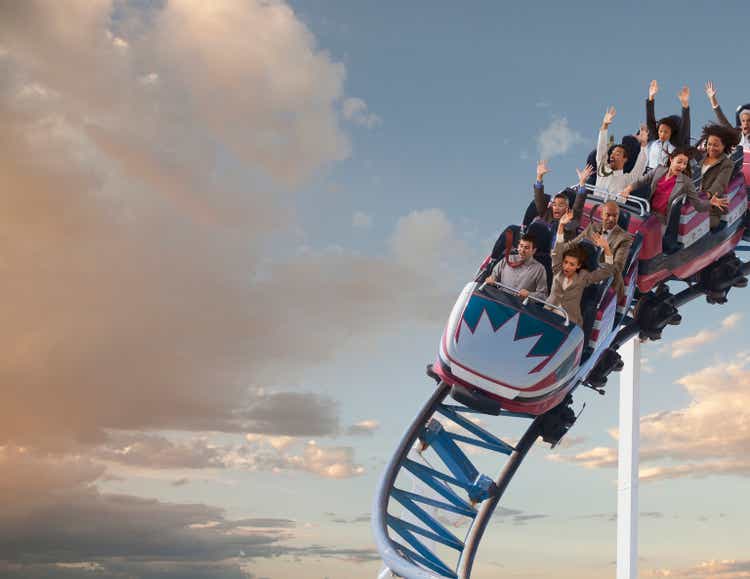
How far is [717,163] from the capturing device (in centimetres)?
925

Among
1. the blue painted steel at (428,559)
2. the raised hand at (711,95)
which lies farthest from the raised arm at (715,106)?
the blue painted steel at (428,559)

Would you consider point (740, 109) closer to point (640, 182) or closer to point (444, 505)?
point (640, 182)

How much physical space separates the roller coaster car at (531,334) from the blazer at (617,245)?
120mm

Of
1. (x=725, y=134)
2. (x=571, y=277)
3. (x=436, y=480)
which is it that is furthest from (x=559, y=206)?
(x=436, y=480)

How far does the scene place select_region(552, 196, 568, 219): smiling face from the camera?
8.77 meters

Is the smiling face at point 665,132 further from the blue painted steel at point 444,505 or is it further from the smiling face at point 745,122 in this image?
the blue painted steel at point 444,505

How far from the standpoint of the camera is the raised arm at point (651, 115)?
10.2 m

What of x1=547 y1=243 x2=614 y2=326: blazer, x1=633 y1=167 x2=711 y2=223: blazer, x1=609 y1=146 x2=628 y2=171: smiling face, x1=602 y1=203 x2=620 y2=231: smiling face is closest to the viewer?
x1=547 y1=243 x2=614 y2=326: blazer

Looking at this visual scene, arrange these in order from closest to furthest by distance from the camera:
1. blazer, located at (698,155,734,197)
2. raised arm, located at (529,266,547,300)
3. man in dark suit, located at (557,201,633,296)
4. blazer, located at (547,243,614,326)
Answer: blazer, located at (547,243,614,326), raised arm, located at (529,266,547,300), man in dark suit, located at (557,201,633,296), blazer, located at (698,155,734,197)

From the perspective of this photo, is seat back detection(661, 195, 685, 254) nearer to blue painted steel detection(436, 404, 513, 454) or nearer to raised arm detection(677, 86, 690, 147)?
raised arm detection(677, 86, 690, 147)

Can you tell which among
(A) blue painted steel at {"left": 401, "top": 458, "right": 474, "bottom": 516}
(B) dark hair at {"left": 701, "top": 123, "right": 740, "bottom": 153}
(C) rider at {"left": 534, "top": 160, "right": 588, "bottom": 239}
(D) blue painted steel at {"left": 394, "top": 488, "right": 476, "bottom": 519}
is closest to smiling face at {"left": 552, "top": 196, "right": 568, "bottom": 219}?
(C) rider at {"left": 534, "top": 160, "right": 588, "bottom": 239}

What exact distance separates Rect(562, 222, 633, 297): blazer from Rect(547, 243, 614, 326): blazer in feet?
0.50

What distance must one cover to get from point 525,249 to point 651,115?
299 centimetres

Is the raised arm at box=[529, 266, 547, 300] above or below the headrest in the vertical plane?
below
